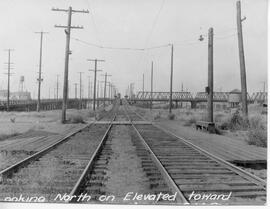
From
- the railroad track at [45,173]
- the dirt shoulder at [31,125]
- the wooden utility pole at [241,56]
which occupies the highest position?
the wooden utility pole at [241,56]

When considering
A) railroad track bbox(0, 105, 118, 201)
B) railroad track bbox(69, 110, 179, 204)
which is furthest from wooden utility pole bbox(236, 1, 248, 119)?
railroad track bbox(0, 105, 118, 201)

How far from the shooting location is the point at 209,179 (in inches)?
328

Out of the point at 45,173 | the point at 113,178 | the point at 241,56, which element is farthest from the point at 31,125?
the point at 113,178

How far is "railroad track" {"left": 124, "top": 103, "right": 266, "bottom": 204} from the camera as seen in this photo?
669 cm

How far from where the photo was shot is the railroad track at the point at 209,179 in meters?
6.69

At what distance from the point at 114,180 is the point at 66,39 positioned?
21.7 meters

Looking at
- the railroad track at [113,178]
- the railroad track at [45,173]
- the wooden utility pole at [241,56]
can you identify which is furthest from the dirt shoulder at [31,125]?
the wooden utility pole at [241,56]

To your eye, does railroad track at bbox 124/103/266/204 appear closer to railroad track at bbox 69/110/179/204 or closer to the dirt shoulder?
railroad track at bbox 69/110/179/204

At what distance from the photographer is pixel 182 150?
13.4 metres

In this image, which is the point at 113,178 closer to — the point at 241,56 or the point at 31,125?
the point at 241,56

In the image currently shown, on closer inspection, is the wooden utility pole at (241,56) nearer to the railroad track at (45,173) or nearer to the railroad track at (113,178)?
the railroad track at (113,178)

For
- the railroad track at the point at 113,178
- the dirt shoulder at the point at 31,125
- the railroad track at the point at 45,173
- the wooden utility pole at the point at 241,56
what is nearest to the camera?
the railroad track at the point at 113,178

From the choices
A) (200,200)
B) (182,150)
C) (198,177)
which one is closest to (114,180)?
(198,177)

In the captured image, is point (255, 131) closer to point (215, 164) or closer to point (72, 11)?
point (215, 164)
